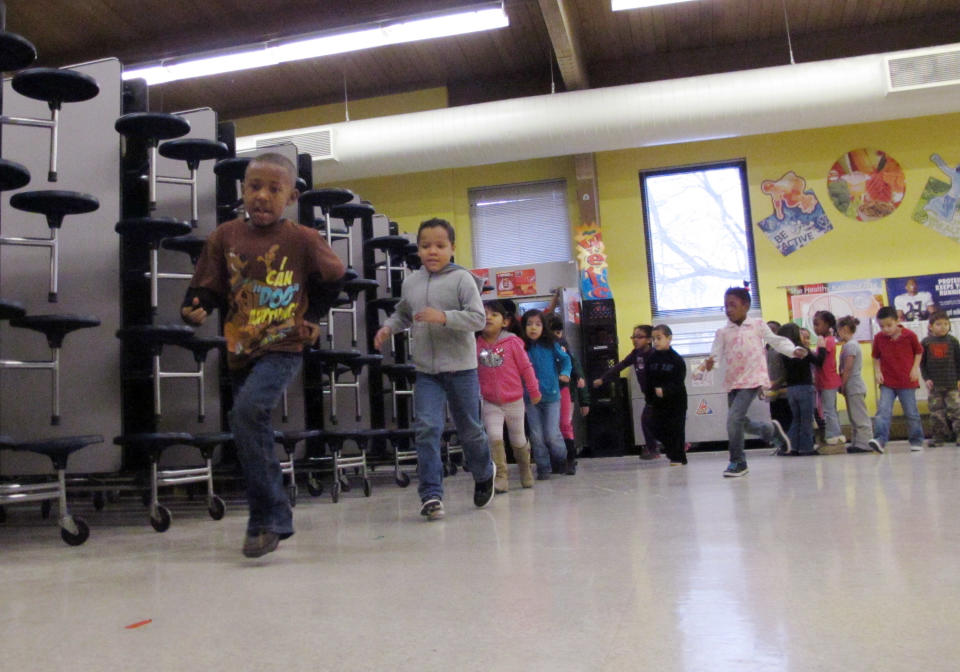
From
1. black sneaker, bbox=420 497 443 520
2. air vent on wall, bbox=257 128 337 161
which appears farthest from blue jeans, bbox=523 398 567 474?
air vent on wall, bbox=257 128 337 161

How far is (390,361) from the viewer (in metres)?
7.07

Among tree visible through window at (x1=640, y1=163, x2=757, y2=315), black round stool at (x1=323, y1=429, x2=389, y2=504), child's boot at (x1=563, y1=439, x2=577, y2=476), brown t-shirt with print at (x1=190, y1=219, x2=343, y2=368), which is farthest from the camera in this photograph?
tree visible through window at (x1=640, y1=163, x2=757, y2=315)

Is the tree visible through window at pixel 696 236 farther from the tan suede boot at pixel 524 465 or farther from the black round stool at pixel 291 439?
the black round stool at pixel 291 439

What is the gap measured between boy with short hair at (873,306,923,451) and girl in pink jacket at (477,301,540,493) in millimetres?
3831

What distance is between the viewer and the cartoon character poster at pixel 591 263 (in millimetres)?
9812

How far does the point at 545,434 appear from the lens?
234 inches

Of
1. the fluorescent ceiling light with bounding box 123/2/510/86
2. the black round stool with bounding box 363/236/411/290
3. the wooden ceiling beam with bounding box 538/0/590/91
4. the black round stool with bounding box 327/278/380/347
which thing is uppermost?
the fluorescent ceiling light with bounding box 123/2/510/86

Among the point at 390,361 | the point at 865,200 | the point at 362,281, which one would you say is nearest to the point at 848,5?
the point at 865,200

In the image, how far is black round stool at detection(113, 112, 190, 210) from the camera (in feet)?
11.9

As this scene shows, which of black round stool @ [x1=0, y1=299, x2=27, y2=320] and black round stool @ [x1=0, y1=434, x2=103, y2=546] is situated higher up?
black round stool @ [x1=0, y1=299, x2=27, y2=320]

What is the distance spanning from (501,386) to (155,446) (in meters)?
1.93

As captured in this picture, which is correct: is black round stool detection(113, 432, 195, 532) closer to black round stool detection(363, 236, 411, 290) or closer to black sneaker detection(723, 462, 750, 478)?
black round stool detection(363, 236, 411, 290)

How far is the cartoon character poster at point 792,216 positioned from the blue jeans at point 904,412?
3.40 meters

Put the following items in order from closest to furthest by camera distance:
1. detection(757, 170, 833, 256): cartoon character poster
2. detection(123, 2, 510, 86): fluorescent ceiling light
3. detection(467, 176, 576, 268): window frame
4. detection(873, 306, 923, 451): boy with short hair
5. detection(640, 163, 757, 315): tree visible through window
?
detection(873, 306, 923, 451): boy with short hair
detection(123, 2, 510, 86): fluorescent ceiling light
detection(757, 170, 833, 256): cartoon character poster
detection(640, 163, 757, 315): tree visible through window
detection(467, 176, 576, 268): window frame
